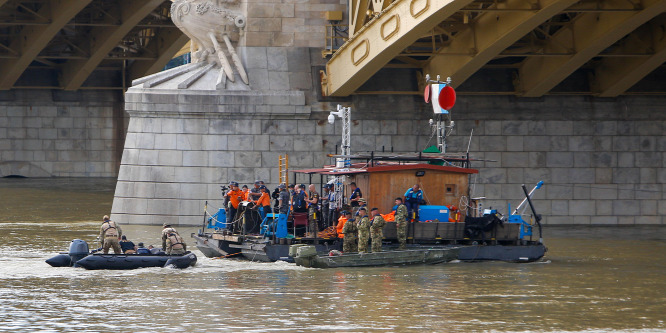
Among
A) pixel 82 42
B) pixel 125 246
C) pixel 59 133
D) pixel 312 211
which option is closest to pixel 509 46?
pixel 312 211

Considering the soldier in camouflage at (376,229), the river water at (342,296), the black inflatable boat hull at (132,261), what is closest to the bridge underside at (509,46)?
the river water at (342,296)

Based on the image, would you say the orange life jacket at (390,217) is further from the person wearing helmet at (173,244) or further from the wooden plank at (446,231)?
the person wearing helmet at (173,244)

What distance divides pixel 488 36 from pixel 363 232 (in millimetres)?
9831

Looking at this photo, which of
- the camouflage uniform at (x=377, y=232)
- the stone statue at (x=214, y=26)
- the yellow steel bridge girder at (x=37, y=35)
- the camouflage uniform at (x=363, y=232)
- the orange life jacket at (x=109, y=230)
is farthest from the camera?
the yellow steel bridge girder at (x=37, y=35)

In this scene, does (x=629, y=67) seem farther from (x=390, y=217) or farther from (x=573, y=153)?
(x=390, y=217)

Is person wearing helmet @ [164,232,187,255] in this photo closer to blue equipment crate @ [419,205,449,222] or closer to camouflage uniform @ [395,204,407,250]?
camouflage uniform @ [395,204,407,250]

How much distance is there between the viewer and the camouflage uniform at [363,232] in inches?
1045

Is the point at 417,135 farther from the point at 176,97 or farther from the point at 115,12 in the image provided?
the point at 115,12

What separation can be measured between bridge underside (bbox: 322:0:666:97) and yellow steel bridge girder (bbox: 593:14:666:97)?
0.03 meters

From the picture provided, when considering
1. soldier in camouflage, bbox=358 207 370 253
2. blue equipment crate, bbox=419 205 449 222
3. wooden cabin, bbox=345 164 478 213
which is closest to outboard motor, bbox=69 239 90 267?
soldier in camouflage, bbox=358 207 370 253

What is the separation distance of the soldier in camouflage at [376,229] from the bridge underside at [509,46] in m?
6.44

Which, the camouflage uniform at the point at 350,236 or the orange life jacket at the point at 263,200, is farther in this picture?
the orange life jacket at the point at 263,200

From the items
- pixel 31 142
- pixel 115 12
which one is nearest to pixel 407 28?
pixel 115 12

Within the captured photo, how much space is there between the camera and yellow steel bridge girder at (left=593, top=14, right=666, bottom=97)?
3597 centimetres
